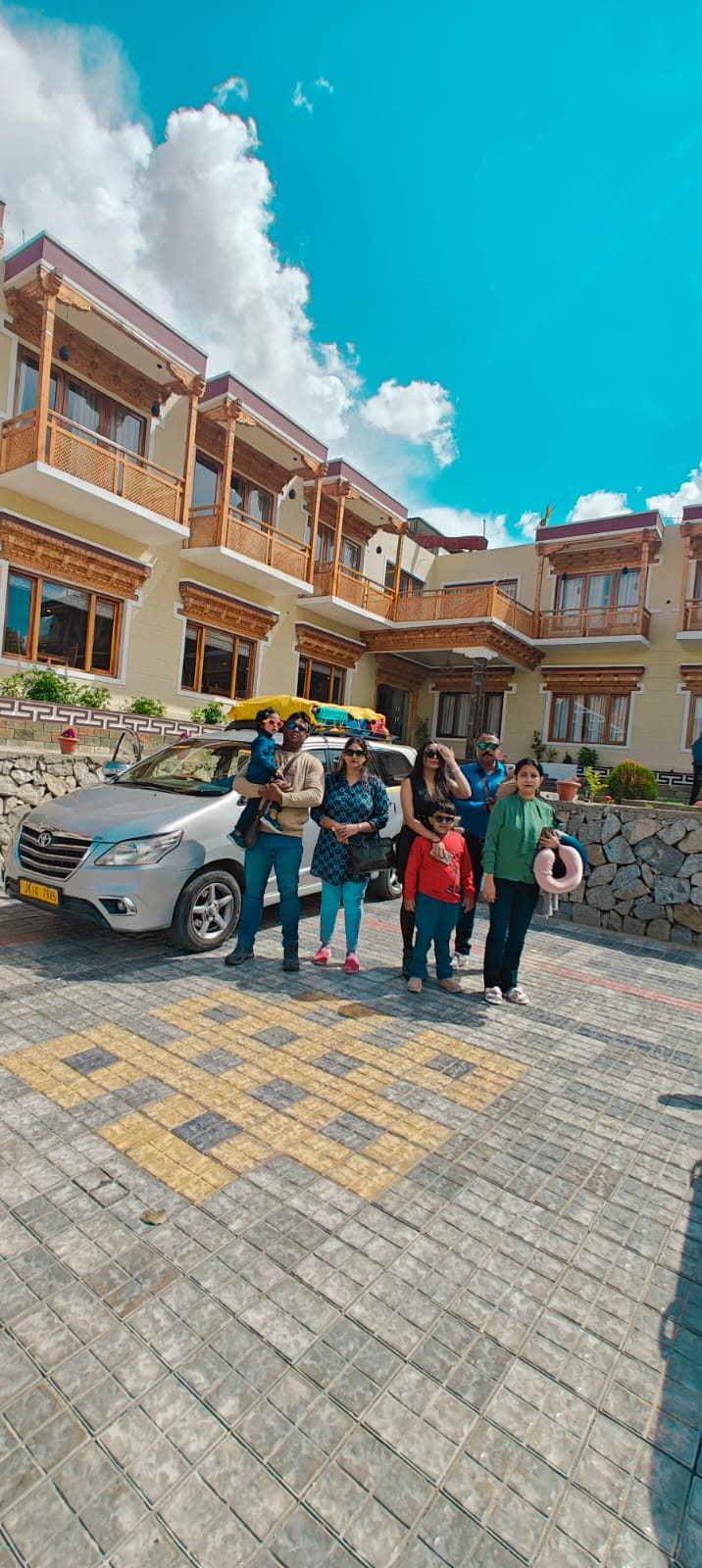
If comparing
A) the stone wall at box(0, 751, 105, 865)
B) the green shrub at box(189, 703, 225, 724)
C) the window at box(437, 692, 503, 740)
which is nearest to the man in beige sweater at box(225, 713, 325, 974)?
the stone wall at box(0, 751, 105, 865)

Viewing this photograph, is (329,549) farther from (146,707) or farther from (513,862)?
(513,862)

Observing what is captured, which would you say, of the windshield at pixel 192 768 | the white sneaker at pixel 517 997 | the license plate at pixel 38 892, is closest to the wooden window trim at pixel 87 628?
the windshield at pixel 192 768

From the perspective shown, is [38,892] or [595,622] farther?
[595,622]

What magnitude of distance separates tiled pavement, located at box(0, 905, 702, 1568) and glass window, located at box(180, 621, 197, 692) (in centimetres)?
1123

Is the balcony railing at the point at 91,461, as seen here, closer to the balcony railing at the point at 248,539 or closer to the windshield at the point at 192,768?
the balcony railing at the point at 248,539

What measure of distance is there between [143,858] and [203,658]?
10631 mm

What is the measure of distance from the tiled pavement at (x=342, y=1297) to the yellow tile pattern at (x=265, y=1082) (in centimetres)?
2

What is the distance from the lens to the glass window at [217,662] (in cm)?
1527

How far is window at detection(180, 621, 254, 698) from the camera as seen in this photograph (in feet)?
48.9

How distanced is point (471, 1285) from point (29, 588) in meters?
12.2

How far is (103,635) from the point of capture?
13.2 meters

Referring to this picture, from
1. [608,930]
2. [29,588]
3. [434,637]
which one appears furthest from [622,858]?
[434,637]

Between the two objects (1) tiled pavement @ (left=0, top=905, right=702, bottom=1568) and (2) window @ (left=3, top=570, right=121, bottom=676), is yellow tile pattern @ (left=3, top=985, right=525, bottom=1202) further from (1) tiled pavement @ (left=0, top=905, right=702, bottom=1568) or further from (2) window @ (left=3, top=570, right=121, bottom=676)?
(2) window @ (left=3, top=570, right=121, bottom=676)

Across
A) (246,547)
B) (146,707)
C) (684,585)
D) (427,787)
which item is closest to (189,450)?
(246,547)
